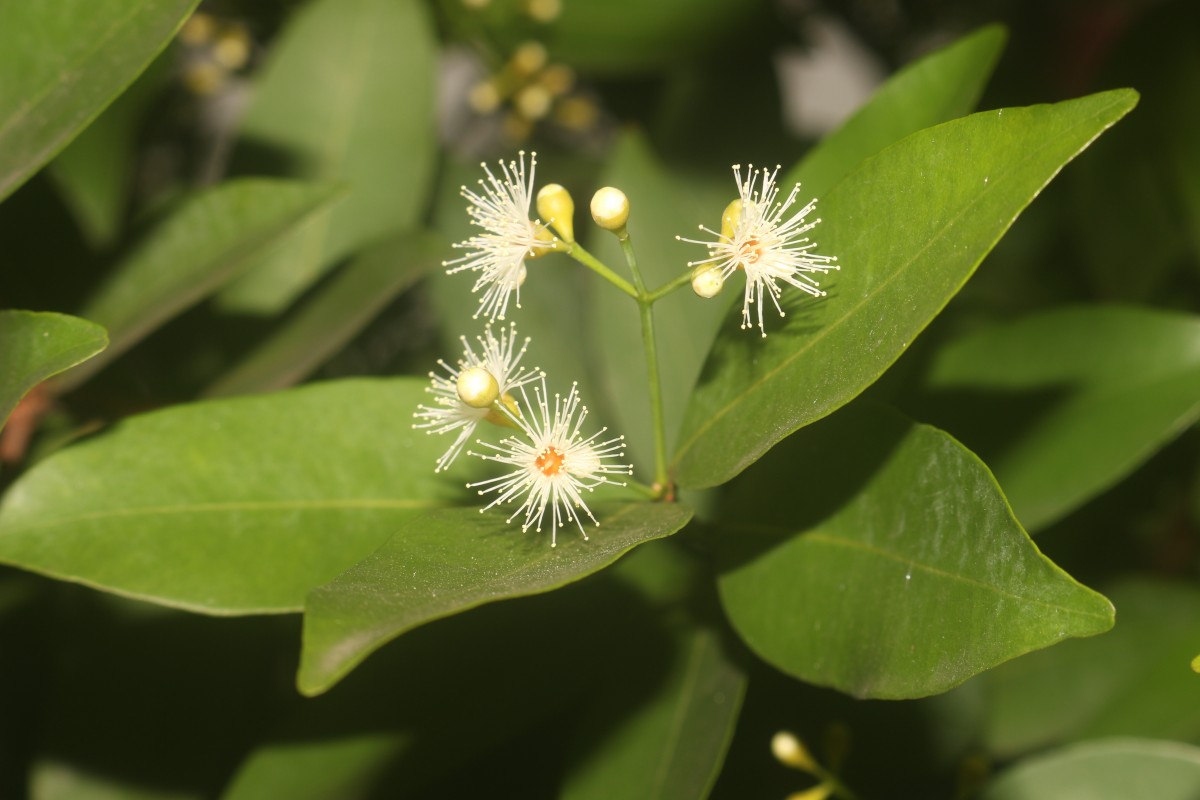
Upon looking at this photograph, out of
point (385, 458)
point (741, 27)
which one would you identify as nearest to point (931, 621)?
point (385, 458)

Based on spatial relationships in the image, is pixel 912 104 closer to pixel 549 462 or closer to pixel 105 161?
pixel 549 462

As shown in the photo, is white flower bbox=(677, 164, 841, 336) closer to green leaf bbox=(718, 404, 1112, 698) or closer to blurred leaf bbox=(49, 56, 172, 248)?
green leaf bbox=(718, 404, 1112, 698)

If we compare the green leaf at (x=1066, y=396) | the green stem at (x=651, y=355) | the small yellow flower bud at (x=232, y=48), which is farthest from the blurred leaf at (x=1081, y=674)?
the small yellow flower bud at (x=232, y=48)

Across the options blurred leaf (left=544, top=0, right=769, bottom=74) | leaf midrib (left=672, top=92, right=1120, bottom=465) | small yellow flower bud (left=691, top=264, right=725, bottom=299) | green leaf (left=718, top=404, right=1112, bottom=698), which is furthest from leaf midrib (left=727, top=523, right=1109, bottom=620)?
blurred leaf (left=544, top=0, right=769, bottom=74)

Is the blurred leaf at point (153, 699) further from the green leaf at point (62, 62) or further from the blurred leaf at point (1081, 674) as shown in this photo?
the blurred leaf at point (1081, 674)

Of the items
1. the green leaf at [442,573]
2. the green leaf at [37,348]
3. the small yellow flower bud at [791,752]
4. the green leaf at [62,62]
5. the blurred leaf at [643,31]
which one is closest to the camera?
the green leaf at [442,573]

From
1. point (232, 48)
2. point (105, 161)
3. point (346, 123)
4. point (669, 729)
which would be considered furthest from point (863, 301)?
point (232, 48)

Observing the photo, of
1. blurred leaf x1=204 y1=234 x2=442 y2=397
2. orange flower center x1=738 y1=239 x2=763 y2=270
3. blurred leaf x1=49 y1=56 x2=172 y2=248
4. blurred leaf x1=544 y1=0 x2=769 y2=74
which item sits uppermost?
blurred leaf x1=544 y1=0 x2=769 y2=74
